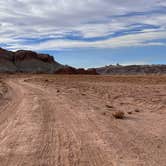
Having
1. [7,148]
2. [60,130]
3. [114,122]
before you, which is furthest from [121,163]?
[114,122]

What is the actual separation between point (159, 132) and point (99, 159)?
3749 mm

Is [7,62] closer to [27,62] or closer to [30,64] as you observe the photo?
[27,62]

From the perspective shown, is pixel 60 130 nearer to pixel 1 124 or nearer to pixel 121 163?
pixel 1 124

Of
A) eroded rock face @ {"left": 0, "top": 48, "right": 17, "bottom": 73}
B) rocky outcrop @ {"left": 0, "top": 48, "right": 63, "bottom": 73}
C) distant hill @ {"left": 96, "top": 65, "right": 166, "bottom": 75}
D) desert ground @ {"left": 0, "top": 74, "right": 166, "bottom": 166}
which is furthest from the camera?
distant hill @ {"left": 96, "top": 65, "right": 166, "bottom": 75}

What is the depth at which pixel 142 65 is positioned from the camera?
163 m

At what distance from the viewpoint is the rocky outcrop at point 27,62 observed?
130 m

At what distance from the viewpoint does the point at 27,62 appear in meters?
136

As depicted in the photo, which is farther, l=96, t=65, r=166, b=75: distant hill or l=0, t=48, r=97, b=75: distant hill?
l=96, t=65, r=166, b=75: distant hill

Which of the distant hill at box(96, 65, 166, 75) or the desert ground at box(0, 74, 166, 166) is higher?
the desert ground at box(0, 74, 166, 166)

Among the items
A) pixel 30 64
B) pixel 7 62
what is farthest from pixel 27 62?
pixel 7 62

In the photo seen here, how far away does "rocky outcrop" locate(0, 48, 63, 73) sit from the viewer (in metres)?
130

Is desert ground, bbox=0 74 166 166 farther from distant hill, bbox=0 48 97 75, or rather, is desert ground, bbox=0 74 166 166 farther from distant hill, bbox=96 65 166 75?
distant hill, bbox=96 65 166 75

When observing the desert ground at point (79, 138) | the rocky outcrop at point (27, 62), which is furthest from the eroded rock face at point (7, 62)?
the desert ground at point (79, 138)

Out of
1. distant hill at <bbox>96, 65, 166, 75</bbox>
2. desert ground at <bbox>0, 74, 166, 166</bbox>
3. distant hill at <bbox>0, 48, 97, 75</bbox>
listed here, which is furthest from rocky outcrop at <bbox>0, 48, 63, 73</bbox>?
desert ground at <bbox>0, 74, 166, 166</bbox>
